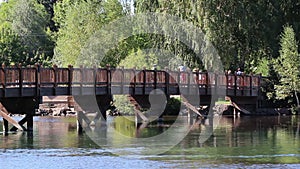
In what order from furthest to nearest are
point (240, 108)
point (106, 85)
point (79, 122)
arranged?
1. point (240, 108)
2. point (106, 85)
3. point (79, 122)

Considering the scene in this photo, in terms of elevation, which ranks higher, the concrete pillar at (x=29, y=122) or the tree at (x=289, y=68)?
the tree at (x=289, y=68)

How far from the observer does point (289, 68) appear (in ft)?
161

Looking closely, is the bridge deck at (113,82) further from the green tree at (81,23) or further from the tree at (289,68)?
the green tree at (81,23)

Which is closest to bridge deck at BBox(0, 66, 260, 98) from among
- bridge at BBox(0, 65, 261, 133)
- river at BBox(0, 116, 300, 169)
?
bridge at BBox(0, 65, 261, 133)

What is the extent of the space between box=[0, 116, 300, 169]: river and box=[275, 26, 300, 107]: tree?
27.7 feet

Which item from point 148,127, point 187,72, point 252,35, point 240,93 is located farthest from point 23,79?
point 252,35

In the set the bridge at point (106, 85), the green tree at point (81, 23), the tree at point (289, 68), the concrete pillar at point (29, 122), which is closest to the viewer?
the bridge at point (106, 85)

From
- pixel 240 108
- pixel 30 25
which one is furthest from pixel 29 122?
pixel 30 25

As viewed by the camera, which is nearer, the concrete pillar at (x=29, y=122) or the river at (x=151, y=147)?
the river at (x=151, y=147)

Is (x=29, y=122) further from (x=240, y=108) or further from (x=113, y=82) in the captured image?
(x=240, y=108)

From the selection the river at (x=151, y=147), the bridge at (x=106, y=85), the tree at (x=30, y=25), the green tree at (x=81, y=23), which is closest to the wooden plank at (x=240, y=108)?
the bridge at (x=106, y=85)

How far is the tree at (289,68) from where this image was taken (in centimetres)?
4881

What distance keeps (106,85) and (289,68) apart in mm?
14691

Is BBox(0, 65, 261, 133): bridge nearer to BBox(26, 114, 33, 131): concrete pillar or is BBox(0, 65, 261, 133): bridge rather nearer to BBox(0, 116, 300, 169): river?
BBox(26, 114, 33, 131): concrete pillar
